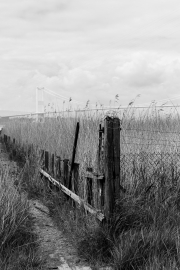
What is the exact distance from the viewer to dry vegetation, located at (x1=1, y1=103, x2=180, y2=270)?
9.95 feet

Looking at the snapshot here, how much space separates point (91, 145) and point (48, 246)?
183 centimetres

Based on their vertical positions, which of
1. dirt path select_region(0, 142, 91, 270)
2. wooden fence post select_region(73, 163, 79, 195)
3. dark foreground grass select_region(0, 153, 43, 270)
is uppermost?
wooden fence post select_region(73, 163, 79, 195)

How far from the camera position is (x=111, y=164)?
11.2 feet

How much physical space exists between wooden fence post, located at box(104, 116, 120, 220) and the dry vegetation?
0.31ft

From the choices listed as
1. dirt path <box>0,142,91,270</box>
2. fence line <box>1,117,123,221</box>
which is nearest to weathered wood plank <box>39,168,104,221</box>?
fence line <box>1,117,123,221</box>

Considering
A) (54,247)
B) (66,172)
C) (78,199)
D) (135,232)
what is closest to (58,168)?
(66,172)

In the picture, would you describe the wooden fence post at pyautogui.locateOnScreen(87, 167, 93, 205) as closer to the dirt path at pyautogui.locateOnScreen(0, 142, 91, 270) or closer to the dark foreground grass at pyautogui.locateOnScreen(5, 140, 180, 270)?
the dark foreground grass at pyautogui.locateOnScreen(5, 140, 180, 270)

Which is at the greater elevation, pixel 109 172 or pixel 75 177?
pixel 109 172

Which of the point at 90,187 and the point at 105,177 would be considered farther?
the point at 90,187

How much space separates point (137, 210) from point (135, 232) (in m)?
0.47

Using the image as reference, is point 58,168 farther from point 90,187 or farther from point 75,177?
point 90,187

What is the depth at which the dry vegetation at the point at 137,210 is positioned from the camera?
303 cm

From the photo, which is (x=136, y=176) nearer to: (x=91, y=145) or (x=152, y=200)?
(x=152, y=200)

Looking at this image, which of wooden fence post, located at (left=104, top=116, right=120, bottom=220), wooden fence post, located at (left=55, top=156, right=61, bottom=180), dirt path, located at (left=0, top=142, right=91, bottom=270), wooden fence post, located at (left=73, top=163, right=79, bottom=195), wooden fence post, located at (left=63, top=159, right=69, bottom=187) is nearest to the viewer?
dirt path, located at (left=0, top=142, right=91, bottom=270)
